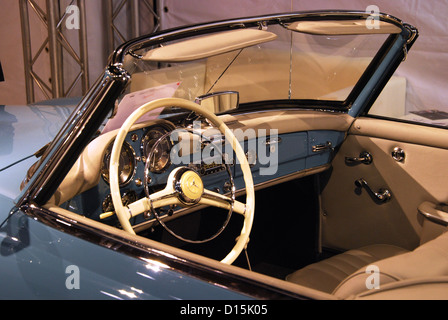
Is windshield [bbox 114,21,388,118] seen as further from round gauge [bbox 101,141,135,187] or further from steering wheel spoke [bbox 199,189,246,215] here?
steering wheel spoke [bbox 199,189,246,215]

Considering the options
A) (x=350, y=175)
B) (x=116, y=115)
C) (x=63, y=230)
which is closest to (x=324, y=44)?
(x=350, y=175)

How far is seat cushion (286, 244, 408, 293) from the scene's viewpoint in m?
2.04

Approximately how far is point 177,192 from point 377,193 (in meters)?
1.25

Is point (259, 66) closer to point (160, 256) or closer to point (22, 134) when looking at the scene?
point (22, 134)

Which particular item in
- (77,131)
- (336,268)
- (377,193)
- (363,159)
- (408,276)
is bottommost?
(336,268)

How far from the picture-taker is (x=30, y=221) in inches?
54.8

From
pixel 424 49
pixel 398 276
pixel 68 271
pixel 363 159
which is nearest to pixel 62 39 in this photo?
pixel 424 49

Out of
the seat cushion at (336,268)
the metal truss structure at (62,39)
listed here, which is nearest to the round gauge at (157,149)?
the seat cushion at (336,268)

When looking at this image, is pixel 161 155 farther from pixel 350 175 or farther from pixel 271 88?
pixel 350 175

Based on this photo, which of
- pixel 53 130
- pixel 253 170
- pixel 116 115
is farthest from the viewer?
pixel 253 170

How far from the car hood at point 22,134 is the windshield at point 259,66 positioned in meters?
0.43

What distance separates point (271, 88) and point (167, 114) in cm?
79

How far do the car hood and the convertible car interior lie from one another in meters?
0.22

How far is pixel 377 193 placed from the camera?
8.31ft
